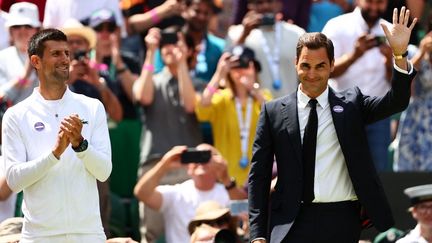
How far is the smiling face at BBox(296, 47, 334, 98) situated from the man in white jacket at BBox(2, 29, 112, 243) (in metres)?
1.23

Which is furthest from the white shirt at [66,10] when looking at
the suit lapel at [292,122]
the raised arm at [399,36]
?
the raised arm at [399,36]

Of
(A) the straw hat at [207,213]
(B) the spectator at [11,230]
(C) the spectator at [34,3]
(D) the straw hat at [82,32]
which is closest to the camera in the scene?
(B) the spectator at [11,230]

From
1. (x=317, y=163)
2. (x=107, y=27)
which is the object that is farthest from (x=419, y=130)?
(x=317, y=163)

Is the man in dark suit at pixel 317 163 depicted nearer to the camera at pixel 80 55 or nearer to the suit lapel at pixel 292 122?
the suit lapel at pixel 292 122

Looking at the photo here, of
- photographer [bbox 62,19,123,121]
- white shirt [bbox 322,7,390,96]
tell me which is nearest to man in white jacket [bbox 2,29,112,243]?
photographer [bbox 62,19,123,121]

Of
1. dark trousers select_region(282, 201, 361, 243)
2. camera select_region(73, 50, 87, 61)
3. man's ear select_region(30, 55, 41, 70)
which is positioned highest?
man's ear select_region(30, 55, 41, 70)

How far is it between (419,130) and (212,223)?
293cm

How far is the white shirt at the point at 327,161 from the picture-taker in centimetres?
782

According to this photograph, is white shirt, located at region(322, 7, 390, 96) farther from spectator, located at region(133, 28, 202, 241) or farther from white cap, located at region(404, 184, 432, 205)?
white cap, located at region(404, 184, 432, 205)

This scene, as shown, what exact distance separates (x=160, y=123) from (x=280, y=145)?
181 inches

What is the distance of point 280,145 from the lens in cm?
788

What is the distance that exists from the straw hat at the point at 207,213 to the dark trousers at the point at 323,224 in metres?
2.61

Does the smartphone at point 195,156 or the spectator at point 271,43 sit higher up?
the spectator at point 271,43

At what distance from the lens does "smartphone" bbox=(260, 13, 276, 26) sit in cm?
1285
